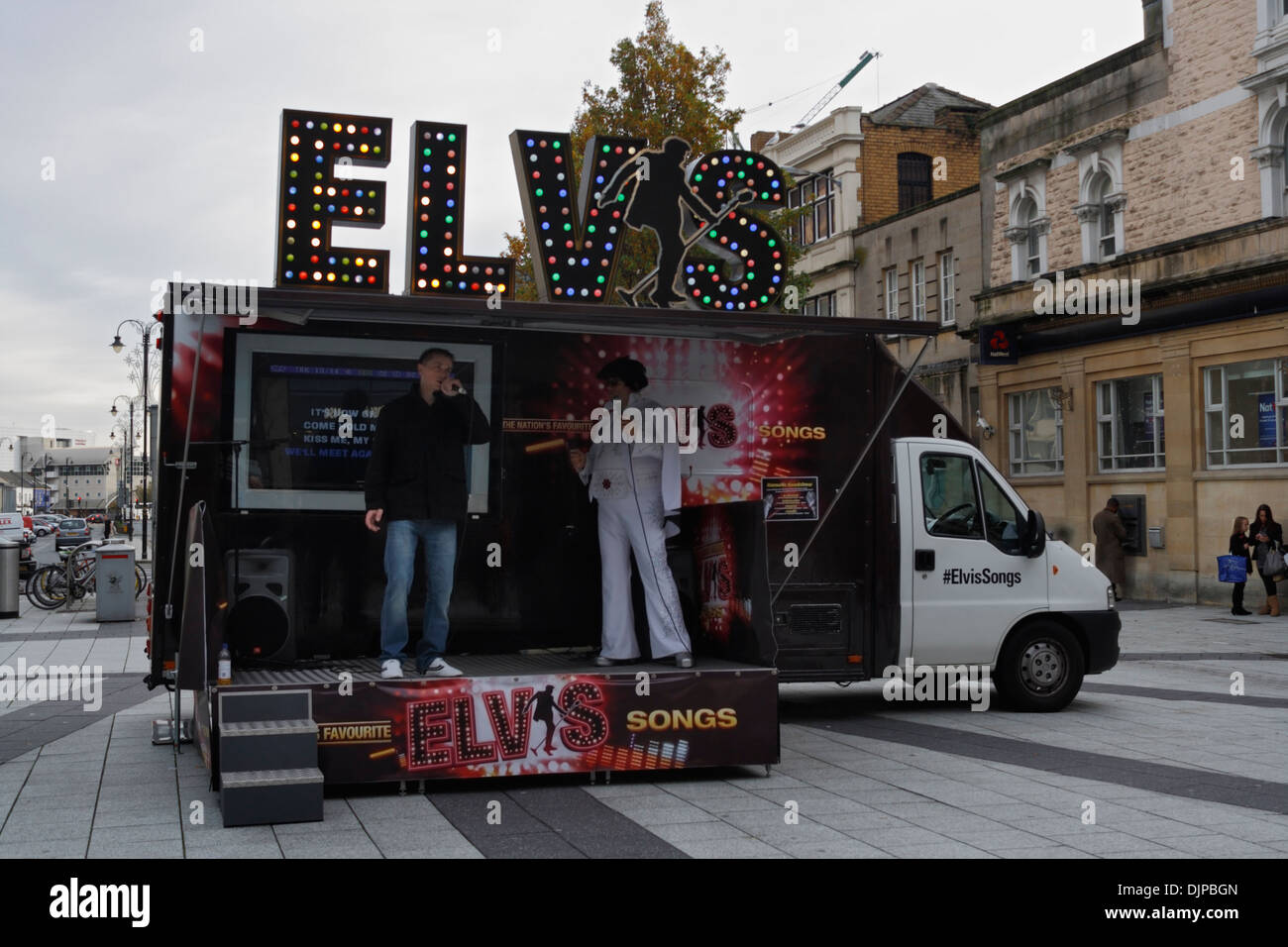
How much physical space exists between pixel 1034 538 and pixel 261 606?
6.17 m

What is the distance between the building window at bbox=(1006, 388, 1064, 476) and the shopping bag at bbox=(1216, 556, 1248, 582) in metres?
7.13

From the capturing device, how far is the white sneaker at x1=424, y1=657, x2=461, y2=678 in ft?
26.5

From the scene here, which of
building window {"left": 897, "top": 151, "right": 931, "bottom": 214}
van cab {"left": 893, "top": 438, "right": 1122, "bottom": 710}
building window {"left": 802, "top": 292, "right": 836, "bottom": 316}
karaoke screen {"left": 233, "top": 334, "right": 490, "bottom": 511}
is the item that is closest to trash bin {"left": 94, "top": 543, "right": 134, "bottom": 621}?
karaoke screen {"left": 233, "top": 334, "right": 490, "bottom": 511}

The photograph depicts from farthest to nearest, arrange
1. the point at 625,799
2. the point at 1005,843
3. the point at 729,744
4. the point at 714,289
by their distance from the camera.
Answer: the point at 714,289 < the point at 729,744 < the point at 625,799 < the point at 1005,843

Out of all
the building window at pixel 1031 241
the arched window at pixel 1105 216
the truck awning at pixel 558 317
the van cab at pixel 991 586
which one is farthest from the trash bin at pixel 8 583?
the building window at pixel 1031 241

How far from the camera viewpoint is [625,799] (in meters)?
7.70

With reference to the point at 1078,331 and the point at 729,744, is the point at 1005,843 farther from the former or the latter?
the point at 1078,331

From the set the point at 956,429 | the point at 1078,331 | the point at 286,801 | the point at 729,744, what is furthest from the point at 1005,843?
the point at 1078,331

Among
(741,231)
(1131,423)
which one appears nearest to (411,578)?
(741,231)

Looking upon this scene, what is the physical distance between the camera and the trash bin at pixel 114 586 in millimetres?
20891

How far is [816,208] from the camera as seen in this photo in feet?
141

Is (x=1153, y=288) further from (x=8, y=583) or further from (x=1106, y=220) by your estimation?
(x=8, y=583)

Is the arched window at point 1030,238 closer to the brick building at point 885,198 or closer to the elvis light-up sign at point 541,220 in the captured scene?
the brick building at point 885,198

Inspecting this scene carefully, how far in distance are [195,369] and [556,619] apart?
10.3ft
